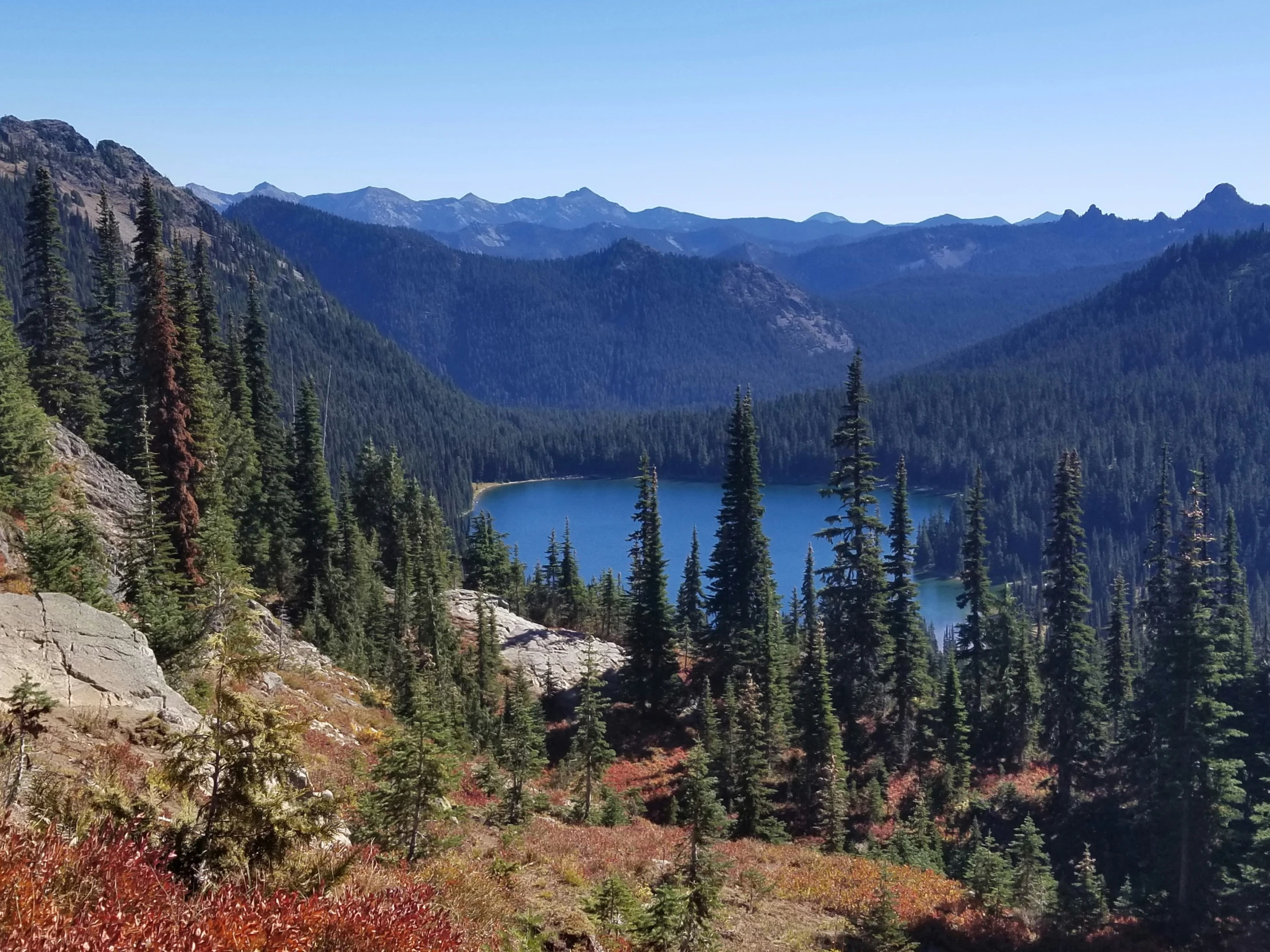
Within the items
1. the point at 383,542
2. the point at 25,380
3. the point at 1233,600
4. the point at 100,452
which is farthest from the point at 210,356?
the point at 1233,600

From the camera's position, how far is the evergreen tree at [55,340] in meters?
44.7

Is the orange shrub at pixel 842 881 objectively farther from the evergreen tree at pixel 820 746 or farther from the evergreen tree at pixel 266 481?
the evergreen tree at pixel 266 481

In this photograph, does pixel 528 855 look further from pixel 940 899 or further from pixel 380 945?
pixel 940 899

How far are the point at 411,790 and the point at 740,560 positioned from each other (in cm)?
4039

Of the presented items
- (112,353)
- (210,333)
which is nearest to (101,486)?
(112,353)

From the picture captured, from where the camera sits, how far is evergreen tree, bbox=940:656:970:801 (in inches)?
1796

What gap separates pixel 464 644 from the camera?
54.7m

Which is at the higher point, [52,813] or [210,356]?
[210,356]

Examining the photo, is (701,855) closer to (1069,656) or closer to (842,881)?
(842,881)

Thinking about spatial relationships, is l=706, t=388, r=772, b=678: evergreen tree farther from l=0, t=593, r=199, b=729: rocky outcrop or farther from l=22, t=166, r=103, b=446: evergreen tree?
l=0, t=593, r=199, b=729: rocky outcrop

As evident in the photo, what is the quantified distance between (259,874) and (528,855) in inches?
379

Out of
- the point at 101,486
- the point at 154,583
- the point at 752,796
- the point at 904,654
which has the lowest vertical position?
the point at 752,796

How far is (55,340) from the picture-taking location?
4625 centimetres

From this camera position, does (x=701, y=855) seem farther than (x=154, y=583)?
No
